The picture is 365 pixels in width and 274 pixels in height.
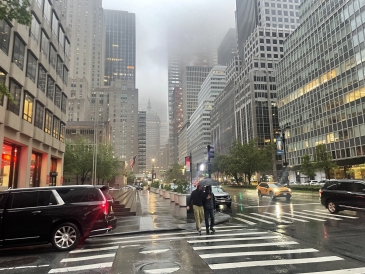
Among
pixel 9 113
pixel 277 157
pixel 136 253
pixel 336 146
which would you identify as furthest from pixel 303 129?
pixel 136 253

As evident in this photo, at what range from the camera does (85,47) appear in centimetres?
17312

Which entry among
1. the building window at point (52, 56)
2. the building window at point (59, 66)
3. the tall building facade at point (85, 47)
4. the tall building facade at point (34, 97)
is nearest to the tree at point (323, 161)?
the tall building facade at point (34, 97)

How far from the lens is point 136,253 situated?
7.58 meters

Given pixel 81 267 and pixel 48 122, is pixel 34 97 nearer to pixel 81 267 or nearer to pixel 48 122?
pixel 48 122

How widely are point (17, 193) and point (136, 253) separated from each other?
155 inches

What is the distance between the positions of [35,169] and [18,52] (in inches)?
471

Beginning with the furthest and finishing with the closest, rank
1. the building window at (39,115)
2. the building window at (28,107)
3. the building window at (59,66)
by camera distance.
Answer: the building window at (59,66), the building window at (39,115), the building window at (28,107)

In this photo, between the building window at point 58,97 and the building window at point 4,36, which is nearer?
the building window at point 4,36

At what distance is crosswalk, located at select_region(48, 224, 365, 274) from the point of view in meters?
6.06

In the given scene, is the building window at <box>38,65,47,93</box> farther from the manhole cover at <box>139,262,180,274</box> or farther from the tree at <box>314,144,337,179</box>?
the tree at <box>314,144,337,179</box>

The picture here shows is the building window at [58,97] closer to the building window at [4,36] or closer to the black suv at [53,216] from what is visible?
the building window at [4,36]

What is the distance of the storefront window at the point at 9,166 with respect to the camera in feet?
69.2

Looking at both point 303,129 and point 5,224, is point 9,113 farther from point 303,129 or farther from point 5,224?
point 303,129

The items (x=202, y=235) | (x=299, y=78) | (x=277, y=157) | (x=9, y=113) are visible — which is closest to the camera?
(x=202, y=235)
